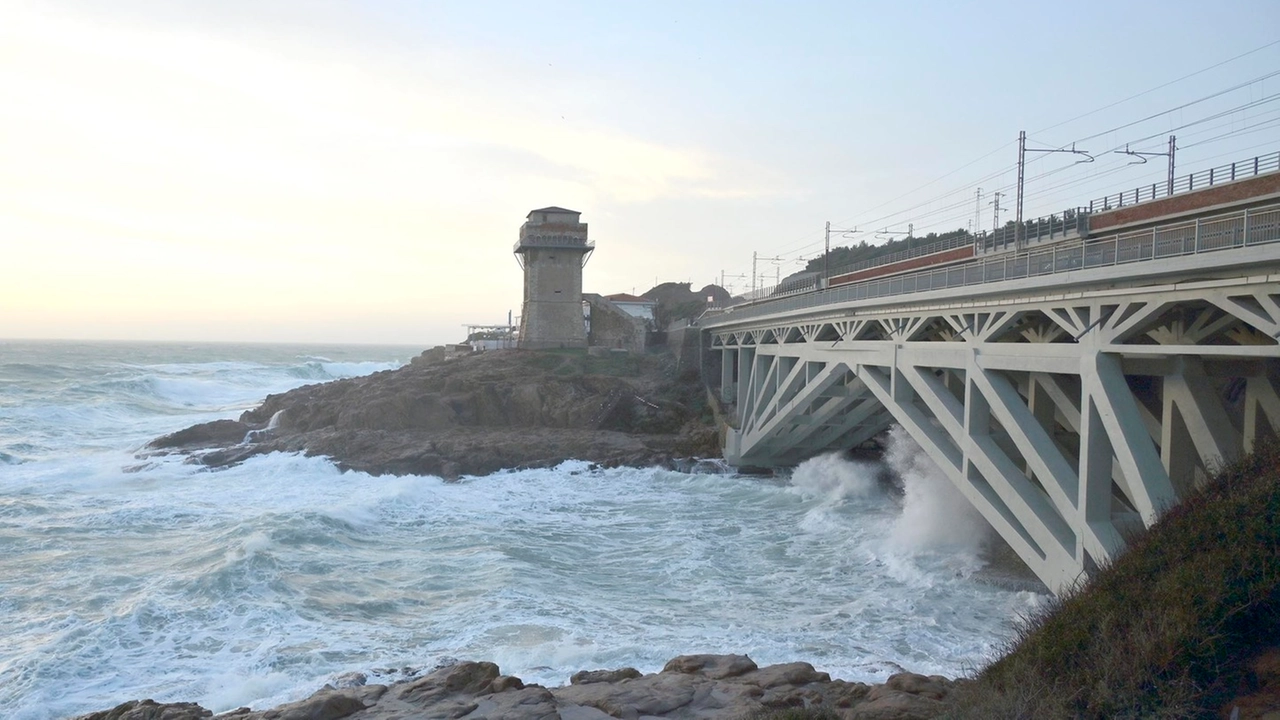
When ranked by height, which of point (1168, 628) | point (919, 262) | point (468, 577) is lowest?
point (468, 577)

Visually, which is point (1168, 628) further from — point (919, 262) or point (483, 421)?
point (483, 421)

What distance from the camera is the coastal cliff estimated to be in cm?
3002

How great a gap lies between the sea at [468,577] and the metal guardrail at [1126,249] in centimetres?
480

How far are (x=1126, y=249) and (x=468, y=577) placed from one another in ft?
40.2

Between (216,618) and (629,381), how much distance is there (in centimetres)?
2493

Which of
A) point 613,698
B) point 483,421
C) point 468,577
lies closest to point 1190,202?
point 613,698

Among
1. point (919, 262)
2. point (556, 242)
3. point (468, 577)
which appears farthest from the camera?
point (556, 242)

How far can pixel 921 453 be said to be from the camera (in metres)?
23.8

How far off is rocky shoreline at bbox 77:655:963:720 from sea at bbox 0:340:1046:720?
115 centimetres

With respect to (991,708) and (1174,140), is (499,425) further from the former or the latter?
(991,708)

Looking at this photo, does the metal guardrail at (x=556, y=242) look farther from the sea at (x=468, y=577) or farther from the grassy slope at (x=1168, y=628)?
the grassy slope at (x=1168, y=628)

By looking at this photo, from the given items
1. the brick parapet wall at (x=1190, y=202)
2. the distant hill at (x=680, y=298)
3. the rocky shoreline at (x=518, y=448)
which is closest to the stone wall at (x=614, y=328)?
the rocky shoreline at (x=518, y=448)

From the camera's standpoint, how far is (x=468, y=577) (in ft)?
53.8

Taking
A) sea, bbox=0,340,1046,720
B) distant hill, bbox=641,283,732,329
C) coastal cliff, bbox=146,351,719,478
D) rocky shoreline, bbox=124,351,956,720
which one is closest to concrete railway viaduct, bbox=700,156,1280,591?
sea, bbox=0,340,1046,720
